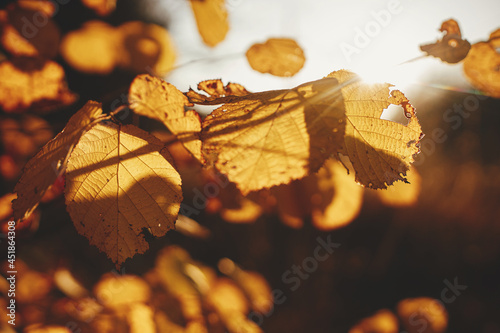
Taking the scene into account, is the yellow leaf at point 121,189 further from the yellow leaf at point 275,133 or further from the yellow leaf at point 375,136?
the yellow leaf at point 375,136

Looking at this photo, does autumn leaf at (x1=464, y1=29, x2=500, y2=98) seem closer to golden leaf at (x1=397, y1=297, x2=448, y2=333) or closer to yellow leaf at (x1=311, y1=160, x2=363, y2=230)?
yellow leaf at (x1=311, y1=160, x2=363, y2=230)

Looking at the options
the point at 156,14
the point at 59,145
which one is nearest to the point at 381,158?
the point at 59,145

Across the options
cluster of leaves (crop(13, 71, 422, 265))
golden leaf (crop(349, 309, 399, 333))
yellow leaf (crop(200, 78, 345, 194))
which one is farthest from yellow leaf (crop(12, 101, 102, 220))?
golden leaf (crop(349, 309, 399, 333))

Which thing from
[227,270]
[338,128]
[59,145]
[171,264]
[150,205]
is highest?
[338,128]

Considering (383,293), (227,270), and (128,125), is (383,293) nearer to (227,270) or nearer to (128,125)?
(227,270)

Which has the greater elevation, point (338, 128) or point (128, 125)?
point (338, 128)

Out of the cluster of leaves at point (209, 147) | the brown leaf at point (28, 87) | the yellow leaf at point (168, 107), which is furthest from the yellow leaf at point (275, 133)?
the brown leaf at point (28, 87)
